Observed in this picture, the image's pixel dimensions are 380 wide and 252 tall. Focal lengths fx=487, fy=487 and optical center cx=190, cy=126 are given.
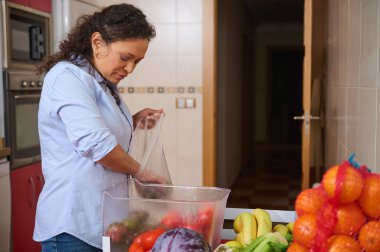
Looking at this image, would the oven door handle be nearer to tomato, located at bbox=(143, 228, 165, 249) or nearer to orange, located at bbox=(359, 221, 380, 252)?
tomato, located at bbox=(143, 228, 165, 249)

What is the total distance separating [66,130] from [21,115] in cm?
165

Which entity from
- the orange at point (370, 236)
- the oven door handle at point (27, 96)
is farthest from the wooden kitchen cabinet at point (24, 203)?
the orange at point (370, 236)

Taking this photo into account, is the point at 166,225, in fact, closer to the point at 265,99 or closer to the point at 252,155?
the point at 252,155

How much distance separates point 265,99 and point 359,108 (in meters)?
7.71

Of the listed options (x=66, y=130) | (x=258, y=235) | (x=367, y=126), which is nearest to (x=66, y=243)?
(x=66, y=130)

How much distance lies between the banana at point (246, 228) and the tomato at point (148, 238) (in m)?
0.22

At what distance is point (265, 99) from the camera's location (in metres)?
9.54

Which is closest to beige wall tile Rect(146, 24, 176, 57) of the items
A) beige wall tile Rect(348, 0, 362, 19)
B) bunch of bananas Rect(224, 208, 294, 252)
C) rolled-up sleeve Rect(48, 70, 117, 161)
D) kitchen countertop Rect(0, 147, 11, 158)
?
kitchen countertop Rect(0, 147, 11, 158)

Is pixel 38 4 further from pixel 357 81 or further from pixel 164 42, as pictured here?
pixel 357 81

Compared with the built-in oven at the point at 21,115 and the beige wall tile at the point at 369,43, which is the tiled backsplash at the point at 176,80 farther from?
the beige wall tile at the point at 369,43

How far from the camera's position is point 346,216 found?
83cm

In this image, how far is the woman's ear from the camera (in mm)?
1414

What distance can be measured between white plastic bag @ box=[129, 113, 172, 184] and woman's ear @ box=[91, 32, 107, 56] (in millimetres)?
292

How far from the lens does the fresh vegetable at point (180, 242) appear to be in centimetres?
90
